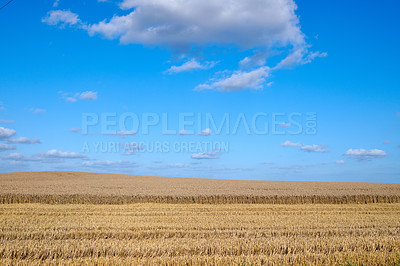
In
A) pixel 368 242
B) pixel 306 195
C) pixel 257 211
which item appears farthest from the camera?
pixel 306 195

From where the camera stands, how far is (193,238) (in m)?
10.9

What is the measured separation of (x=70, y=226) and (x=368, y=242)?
10.1 m

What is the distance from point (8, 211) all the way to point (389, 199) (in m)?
24.3

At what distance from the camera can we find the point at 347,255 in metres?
8.66

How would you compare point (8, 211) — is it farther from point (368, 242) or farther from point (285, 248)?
point (368, 242)

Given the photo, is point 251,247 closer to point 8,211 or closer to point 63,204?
point 8,211

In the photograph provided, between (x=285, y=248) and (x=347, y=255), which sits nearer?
(x=347, y=255)

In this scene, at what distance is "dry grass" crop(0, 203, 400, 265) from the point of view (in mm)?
8320

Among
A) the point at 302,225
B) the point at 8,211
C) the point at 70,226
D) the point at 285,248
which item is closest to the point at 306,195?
the point at 302,225

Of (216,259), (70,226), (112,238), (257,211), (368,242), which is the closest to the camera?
(216,259)

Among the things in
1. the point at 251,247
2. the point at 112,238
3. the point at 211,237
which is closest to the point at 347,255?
the point at 251,247

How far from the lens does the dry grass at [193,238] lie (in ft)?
27.3

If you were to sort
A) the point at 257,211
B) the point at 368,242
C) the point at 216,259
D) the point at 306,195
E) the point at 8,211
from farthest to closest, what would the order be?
the point at 306,195 < the point at 257,211 < the point at 8,211 < the point at 368,242 < the point at 216,259

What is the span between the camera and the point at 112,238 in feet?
35.8
